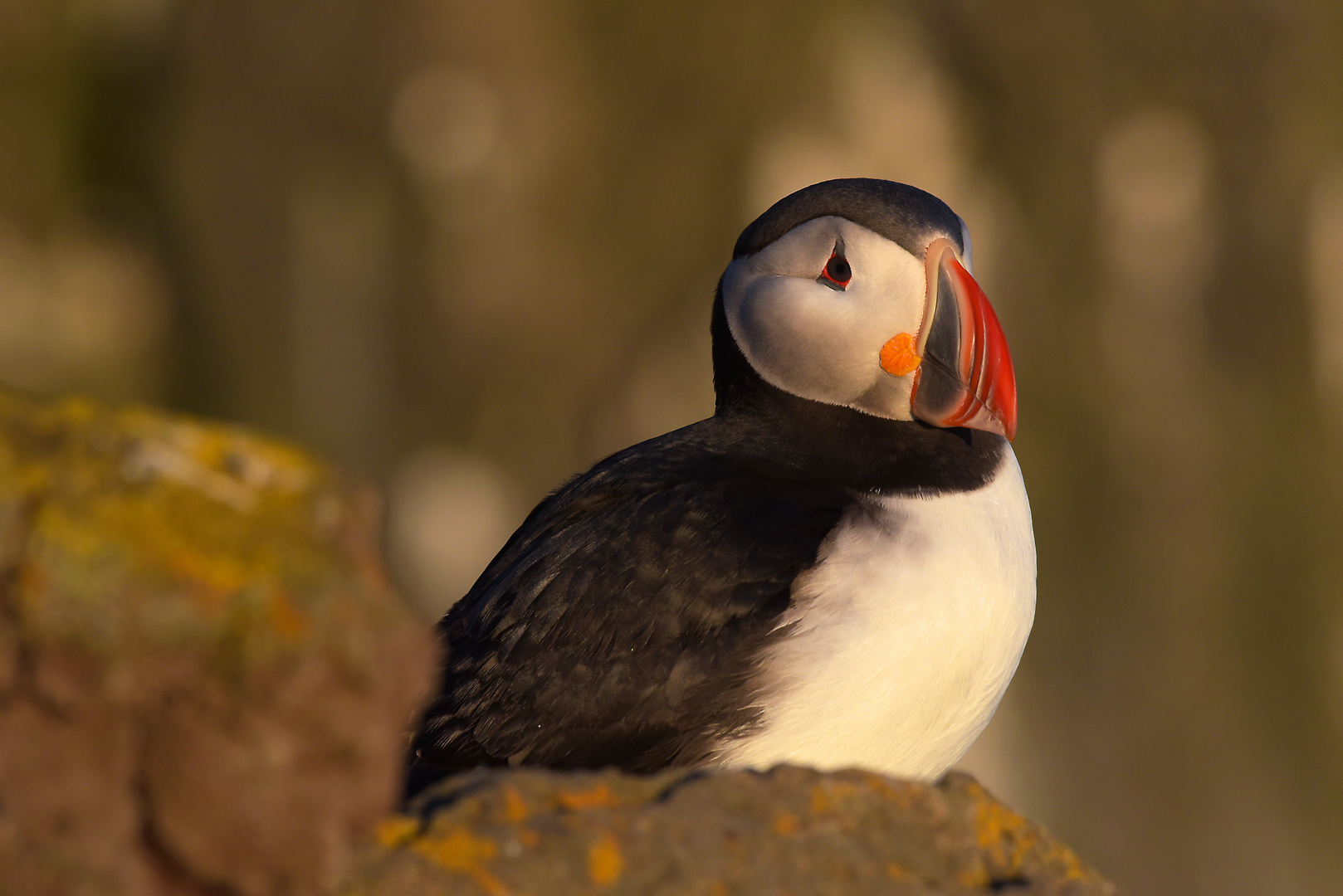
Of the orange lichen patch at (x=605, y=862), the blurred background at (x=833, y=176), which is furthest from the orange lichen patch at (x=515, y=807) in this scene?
the blurred background at (x=833, y=176)

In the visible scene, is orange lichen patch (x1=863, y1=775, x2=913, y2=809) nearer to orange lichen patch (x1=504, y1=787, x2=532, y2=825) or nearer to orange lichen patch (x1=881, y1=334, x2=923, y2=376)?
orange lichen patch (x1=504, y1=787, x2=532, y2=825)

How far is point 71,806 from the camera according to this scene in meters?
1.60

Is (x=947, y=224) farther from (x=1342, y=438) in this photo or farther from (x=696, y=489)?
(x=1342, y=438)

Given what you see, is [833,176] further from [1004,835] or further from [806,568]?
[1004,835]

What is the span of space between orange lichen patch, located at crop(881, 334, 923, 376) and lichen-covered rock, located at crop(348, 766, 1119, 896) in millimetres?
1186

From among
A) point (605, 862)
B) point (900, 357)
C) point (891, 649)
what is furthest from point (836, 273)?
point (605, 862)

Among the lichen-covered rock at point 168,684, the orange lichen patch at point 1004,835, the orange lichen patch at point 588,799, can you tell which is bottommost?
the orange lichen patch at point 1004,835

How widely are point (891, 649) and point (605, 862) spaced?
110 cm

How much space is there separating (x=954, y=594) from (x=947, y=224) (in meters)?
1.03

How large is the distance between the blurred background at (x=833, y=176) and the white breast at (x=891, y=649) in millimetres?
7096

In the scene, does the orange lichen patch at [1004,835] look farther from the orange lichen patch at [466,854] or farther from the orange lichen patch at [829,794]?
the orange lichen patch at [466,854]

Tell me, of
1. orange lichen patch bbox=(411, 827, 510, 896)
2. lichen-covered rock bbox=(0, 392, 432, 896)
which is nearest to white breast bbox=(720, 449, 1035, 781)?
orange lichen patch bbox=(411, 827, 510, 896)

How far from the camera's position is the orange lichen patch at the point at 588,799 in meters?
2.02

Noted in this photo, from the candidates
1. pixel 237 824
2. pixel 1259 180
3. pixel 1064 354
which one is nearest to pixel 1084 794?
pixel 1064 354
